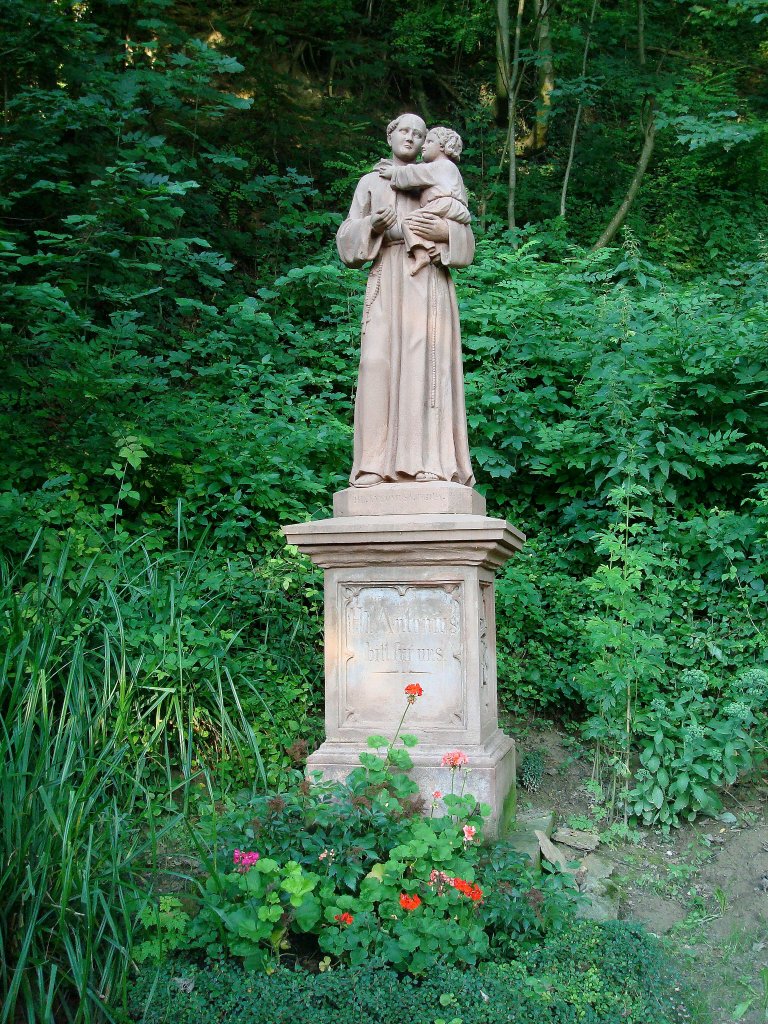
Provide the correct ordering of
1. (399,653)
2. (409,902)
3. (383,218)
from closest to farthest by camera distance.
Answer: (409,902) → (399,653) → (383,218)

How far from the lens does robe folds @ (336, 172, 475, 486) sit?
4789mm

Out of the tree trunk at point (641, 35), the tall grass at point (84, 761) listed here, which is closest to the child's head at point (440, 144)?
the tall grass at point (84, 761)

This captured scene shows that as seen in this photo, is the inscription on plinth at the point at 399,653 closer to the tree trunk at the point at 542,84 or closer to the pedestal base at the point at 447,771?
the pedestal base at the point at 447,771

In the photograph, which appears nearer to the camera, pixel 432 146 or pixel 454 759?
pixel 454 759

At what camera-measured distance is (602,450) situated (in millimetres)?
7078

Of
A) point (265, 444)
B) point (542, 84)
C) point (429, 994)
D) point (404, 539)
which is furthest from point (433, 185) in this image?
point (542, 84)

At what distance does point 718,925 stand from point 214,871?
2.47 metres

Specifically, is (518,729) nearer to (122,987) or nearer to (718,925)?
(718,925)

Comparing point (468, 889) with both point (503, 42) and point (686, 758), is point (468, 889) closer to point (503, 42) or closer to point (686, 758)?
point (686, 758)

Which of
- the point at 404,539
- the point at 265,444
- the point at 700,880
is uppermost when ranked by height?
the point at 265,444

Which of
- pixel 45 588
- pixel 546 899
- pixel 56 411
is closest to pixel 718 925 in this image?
pixel 546 899

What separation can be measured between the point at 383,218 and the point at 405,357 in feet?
2.35

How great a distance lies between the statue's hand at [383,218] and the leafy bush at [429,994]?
3435 mm

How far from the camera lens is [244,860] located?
11.4ft
